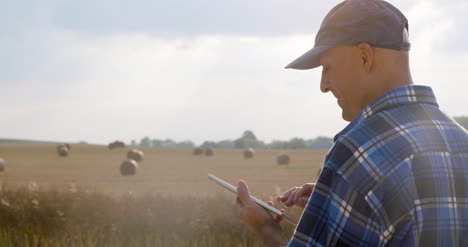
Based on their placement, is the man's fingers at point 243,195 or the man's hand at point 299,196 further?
the man's hand at point 299,196

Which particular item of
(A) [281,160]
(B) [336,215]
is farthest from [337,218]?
(A) [281,160]

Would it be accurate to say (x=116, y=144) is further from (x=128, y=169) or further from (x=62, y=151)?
(x=128, y=169)

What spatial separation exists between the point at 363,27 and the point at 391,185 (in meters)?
0.50

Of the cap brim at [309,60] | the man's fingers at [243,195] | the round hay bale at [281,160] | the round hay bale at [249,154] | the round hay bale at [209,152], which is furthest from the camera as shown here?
the round hay bale at [209,152]

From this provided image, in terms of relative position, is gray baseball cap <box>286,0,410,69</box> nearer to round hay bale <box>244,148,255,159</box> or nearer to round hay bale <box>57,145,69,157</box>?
round hay bale <box>244,148,255,159</box>

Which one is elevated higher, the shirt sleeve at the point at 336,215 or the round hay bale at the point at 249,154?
the round hay bale at the point at 249,154

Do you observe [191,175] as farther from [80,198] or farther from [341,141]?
[341,141]

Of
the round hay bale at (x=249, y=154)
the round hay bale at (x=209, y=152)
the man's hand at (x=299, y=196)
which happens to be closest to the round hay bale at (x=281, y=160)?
the round hay bale at (x=249, y=154)

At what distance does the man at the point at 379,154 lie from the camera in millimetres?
1749

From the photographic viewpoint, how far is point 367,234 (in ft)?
5.72

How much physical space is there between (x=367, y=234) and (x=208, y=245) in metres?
5.75

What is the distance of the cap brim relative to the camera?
199cm

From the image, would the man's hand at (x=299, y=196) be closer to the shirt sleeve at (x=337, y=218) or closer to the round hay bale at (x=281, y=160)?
the shirt sleeve at (x=337, y=218)

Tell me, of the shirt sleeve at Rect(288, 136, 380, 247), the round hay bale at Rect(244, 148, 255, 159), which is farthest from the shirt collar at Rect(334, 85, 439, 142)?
the round hay bale at Rect(244, 148, 255, 159)
